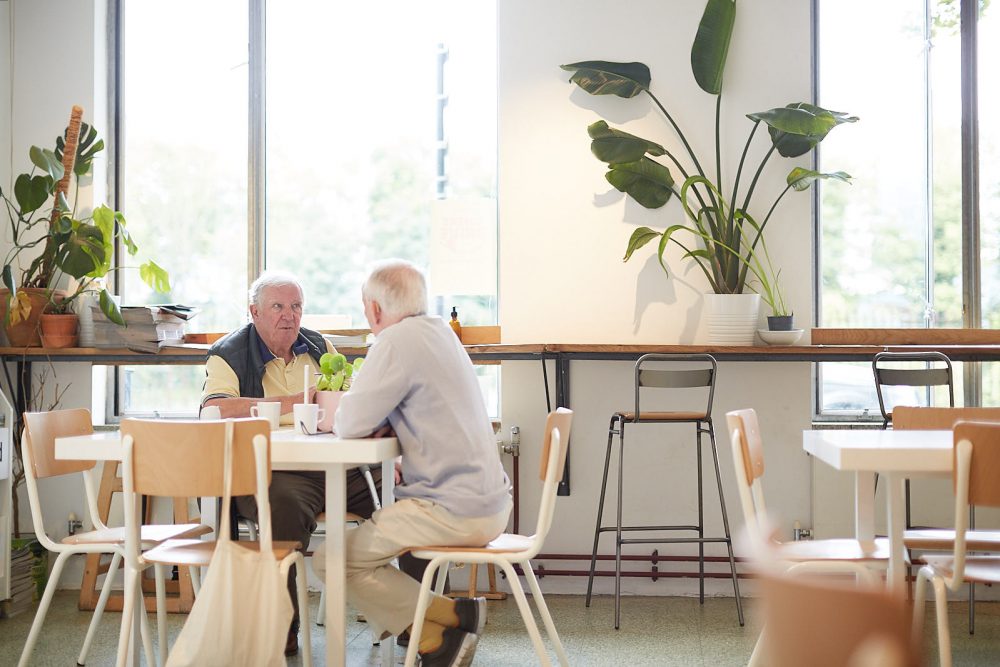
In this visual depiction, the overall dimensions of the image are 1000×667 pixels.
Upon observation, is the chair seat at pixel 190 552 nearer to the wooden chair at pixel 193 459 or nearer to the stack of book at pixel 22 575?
the wooden chair at pixel 193 459

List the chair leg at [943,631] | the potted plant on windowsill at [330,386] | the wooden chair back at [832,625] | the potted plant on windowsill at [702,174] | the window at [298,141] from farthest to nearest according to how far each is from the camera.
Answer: the window at [298,141] → the potted plant on windowsill at [702,174] → the potted plant on windowsill at [330,386] → the chair leg at [943,631] → the wooden chair back at [832,625]

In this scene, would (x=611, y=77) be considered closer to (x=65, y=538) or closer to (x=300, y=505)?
(x=300, y=505)

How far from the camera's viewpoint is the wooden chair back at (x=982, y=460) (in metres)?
2.21

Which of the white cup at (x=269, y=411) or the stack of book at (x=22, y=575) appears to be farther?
the stack of book at (x=22, y=575)

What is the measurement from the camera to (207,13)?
207 inches

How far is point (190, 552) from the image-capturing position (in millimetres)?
2742

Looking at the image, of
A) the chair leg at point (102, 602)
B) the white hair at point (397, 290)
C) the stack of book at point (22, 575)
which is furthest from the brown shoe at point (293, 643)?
the stack of book at point (22, 575)

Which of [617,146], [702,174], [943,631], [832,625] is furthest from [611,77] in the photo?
[832,625]

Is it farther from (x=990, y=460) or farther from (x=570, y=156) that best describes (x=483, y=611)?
(x=570, y=156)

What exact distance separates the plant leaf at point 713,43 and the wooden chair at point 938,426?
6.45 feet

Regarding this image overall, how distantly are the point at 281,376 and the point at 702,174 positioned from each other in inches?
83.2

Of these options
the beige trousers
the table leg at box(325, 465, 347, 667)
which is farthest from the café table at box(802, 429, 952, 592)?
the table leg at box(325, 465, 347, 667)

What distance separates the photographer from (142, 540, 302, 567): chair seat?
265 cm

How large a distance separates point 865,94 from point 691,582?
248cm
